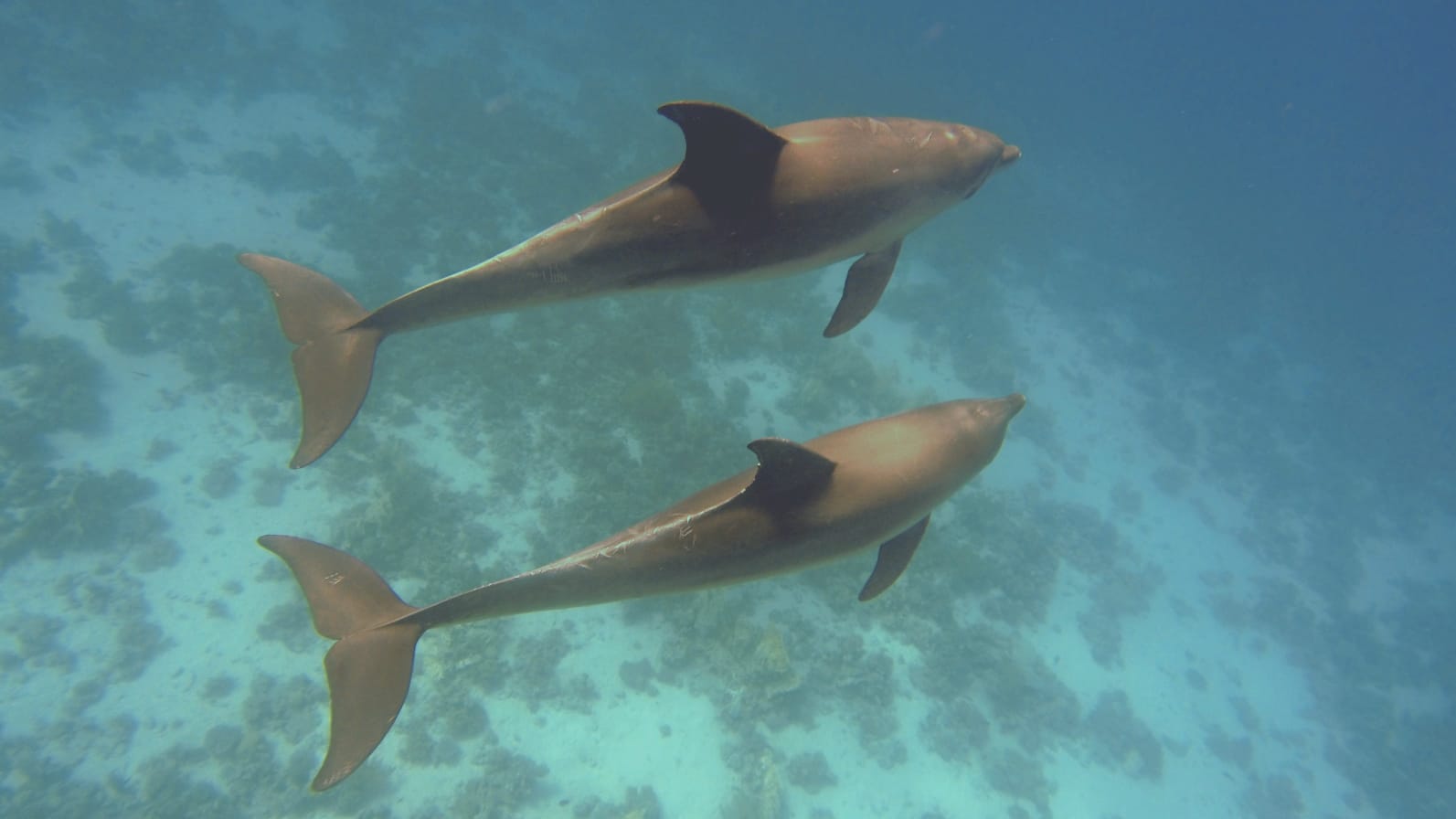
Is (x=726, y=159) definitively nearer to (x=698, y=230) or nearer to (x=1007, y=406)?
(x=698, y=230)

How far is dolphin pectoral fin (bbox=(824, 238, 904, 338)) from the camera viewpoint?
422 centimetres

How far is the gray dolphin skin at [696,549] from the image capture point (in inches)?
117

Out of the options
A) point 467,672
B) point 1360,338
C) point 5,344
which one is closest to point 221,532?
point 467,672

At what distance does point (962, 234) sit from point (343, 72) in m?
26.7

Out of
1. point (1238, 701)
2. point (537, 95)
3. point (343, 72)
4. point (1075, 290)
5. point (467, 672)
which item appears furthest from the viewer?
point (1075, 290)

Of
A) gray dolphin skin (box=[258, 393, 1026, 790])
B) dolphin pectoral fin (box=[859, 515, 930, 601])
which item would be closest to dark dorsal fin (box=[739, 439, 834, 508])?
gray dolphin skin (box=[258, 393, 1026, 790])

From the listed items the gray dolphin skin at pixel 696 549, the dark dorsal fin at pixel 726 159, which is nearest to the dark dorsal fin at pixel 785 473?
the gray dolphin skin at pixel 696 549

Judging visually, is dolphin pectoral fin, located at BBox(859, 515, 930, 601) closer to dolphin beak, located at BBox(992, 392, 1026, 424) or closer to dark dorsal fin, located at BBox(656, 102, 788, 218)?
dolphin beak, located at BBox(992, 392, 1026, 424)

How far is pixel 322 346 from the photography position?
358cm

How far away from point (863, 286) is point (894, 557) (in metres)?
1.98

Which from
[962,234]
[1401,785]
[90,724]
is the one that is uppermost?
[962,234]

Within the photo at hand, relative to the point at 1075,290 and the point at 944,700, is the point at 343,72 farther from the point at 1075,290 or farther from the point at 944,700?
the point at 1075,290

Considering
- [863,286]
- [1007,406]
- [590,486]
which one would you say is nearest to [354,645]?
[863,286]

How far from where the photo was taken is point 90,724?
31.5 ft
